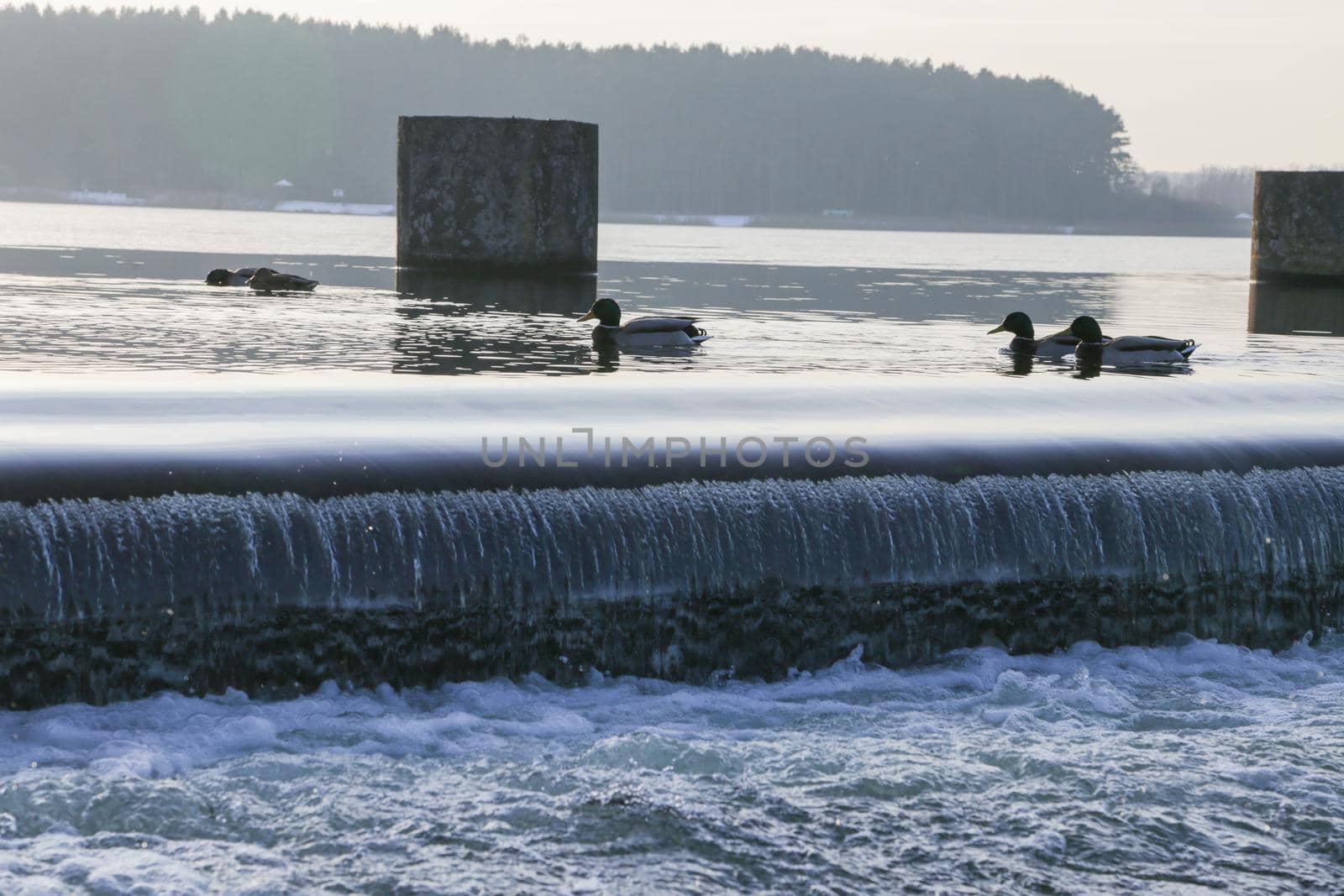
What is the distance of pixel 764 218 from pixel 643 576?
424 feet

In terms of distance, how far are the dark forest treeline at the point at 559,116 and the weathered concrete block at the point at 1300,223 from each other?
112 m

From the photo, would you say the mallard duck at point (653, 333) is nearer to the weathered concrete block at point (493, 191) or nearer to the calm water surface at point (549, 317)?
the calm water surface at point (549, 317)

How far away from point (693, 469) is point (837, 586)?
0.83m

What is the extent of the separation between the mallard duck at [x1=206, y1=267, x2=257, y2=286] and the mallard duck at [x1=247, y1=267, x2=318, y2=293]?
60 centimetres

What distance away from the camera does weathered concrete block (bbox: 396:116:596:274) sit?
20.8 m

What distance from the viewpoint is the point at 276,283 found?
18516 millimetres

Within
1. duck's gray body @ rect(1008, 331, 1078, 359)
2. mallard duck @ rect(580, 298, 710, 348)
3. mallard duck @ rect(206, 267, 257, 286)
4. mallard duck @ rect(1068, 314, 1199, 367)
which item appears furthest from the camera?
mallard duck @ rect(206, 267, 257, 286)

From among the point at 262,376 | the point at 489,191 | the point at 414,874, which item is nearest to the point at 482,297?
the point at 489,191

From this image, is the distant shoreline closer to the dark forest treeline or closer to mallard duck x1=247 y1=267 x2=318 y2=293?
the dark forest treeline

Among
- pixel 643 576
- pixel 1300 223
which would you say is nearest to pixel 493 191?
pixel 1300 223

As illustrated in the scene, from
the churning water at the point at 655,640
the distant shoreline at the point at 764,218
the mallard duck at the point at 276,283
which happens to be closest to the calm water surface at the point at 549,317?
the mallard duck at the point at 276,283

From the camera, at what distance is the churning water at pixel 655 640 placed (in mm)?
5086

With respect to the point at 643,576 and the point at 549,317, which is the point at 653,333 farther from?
the point at 643,576

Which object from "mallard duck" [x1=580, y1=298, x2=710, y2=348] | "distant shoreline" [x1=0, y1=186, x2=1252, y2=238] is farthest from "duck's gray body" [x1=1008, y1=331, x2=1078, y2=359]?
"distant shoreline" [x1=0, y1=186, x2=1252, y2=238]
